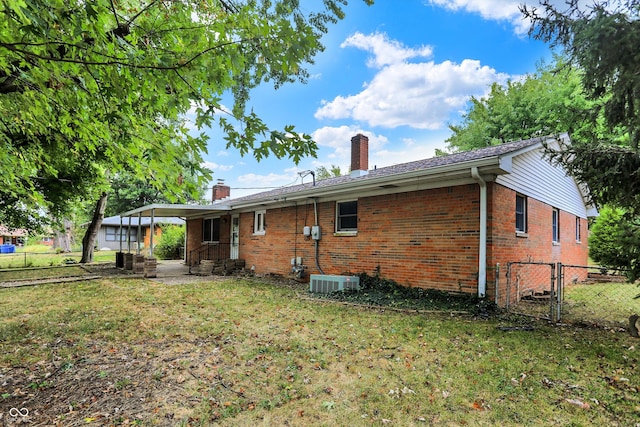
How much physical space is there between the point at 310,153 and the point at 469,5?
1048cm

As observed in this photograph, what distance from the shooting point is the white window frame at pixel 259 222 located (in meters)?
13.8

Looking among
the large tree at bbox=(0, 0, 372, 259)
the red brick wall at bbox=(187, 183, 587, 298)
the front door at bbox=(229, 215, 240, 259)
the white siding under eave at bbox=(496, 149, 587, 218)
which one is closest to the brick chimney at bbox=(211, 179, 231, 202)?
the front door at bbox=(229, 215, 240, 259)

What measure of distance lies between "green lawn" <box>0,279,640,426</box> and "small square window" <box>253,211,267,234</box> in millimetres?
7106

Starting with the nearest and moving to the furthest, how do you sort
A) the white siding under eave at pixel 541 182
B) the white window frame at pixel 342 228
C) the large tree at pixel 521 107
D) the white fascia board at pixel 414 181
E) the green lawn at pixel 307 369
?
the green lawn at pixel 307 369
the white fascia board at pixel 414 181
the white siding under eave at pixel 541 182
the white window frame at pixel 342 228
the large tree at pixel 521 107

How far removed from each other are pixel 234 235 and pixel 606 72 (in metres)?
13.9

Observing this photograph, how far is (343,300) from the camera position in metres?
8.27

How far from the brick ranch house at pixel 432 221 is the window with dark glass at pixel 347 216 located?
0.03 m

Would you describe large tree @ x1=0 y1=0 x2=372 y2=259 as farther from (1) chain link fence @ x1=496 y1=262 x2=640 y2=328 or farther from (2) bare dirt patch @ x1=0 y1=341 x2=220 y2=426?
(1) chain link fence @ x1=496 y1=262 x2=640 y2=328

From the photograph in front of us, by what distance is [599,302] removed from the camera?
9172 mm

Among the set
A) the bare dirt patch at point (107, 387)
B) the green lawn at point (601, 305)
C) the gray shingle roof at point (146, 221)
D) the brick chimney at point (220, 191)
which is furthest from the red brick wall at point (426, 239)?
the gray shingle roof at point (146, 221)

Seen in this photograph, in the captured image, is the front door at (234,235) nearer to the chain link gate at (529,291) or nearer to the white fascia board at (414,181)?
the white fascia board at (414,181)

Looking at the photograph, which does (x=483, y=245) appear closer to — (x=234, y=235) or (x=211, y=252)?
(x=234, y=235)

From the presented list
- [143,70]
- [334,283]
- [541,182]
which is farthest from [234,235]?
[143,70]

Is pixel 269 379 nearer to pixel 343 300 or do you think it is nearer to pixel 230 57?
pixel 230 57
